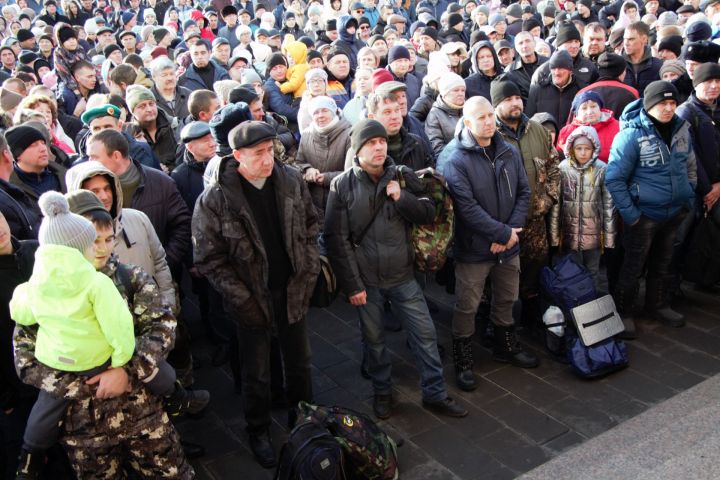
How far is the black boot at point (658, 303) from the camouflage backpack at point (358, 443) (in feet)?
9.68

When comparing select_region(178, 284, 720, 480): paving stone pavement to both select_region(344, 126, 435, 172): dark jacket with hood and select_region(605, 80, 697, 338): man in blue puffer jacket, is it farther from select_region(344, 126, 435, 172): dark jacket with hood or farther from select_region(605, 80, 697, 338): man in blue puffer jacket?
select_region(344, 126, 435, 172): dark jacket with hood

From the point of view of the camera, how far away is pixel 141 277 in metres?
3.35

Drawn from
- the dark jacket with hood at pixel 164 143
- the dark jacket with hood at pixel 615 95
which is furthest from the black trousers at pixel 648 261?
the dark jacket with hood at pixel 164 143

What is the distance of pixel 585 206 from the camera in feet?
17.7

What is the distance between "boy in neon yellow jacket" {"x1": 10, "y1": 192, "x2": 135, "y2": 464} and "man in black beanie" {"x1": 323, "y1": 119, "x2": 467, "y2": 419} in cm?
168

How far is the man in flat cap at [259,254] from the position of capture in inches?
151

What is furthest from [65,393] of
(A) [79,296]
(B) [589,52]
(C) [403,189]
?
(B) [589,52]

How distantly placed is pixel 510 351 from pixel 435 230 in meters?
1.27

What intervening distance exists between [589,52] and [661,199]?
140 inches

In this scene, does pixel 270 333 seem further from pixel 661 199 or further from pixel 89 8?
pixel 89 8

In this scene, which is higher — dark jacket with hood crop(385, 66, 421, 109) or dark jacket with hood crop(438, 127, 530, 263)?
dark jacket with hood crop(385, 66, 421, 109)

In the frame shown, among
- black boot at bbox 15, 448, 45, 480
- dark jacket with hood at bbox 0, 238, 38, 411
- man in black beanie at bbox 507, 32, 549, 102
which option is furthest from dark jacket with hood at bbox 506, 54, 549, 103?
black boot at bbox 15, 448, 45, 480

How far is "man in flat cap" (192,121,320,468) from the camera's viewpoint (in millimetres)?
3848

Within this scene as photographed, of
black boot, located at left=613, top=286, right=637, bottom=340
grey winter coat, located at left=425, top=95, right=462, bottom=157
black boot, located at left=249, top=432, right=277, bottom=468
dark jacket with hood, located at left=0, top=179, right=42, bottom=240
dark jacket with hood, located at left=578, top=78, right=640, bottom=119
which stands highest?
dark jacket with hood, located at left=578, top=78, right=640, bottom=119
